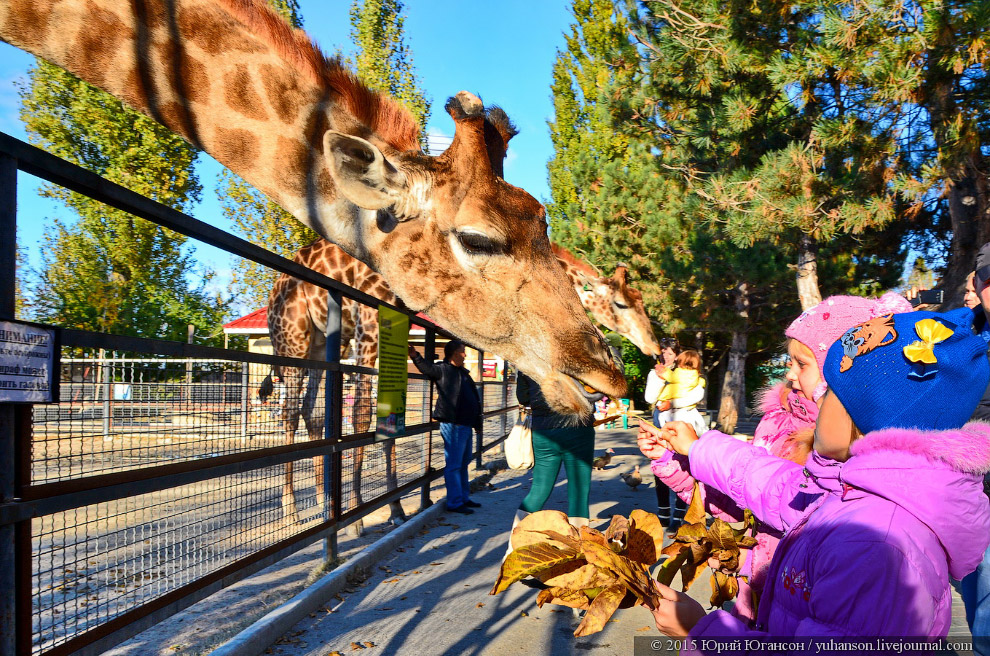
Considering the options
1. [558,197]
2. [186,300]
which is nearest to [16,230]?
[186,300]

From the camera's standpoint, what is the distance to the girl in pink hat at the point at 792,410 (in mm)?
2236

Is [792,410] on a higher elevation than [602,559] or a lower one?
higher

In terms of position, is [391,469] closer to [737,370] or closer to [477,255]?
[477,255]

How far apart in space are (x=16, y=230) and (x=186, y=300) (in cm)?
1386

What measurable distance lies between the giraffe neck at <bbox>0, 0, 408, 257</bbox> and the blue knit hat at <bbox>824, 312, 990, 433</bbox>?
2.99m

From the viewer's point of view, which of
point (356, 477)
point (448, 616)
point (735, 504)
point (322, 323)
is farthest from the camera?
point (322, 323)

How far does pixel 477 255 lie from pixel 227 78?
5.70 feet

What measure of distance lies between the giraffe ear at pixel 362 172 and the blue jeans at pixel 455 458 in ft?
13.2

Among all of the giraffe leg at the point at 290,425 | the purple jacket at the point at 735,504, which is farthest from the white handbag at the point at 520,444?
the purple jacket at the point at 735,504

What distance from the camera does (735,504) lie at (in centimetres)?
271

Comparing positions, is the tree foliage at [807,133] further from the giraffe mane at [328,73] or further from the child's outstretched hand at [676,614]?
the child's outstretched hand at [676,614]

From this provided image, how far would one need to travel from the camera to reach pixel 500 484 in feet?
31.1

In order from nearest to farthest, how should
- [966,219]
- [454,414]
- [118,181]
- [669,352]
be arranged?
[454,414], [669,352], [966,219], [118,181]

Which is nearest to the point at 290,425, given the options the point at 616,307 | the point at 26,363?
the point at 26,363
